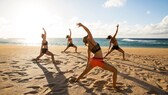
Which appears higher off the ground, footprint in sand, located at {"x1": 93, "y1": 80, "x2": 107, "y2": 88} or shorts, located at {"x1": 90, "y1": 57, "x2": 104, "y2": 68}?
shorts, located at {"x1": 90, "y1": 57, "x2": 104, "y2": 68}

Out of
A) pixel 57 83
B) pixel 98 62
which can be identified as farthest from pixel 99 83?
pixel 57 83

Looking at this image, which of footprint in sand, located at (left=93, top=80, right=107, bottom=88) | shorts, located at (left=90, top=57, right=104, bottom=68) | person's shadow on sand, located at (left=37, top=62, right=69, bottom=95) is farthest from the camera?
footprint in sand, located at (left=93, top=80, right=107, bottom=88)

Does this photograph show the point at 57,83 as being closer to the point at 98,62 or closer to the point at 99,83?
the point at 99,83

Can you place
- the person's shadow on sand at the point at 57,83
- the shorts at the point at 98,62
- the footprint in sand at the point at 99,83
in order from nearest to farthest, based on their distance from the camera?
1. the person's shadow on sand at the point at 57,83
2. the shorts at the point at 98,62
3. the footprint in sand at the point at 99,83

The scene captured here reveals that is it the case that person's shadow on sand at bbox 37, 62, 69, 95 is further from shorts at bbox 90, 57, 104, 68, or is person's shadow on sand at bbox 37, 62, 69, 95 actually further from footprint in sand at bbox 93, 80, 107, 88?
shorts at bbox 90, 57, 104, 68

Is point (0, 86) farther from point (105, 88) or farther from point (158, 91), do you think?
point (158, 91)

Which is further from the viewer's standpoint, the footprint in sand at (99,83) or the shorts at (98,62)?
the footprint in sand at (99,83)

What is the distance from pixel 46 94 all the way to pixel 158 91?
3340 millimetres

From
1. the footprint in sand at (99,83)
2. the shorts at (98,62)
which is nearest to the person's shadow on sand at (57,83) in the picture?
the footprint in sand at (99,83)

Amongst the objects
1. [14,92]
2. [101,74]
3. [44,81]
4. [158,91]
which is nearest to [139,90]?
[158,91]

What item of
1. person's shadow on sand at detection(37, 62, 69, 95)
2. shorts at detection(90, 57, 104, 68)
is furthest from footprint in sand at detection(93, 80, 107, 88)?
person's shadow on sand at detection(37, 62, 69, 95)

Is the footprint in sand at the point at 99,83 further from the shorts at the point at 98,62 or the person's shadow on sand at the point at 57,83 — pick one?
the person's shadow on sand at the point at 57,83

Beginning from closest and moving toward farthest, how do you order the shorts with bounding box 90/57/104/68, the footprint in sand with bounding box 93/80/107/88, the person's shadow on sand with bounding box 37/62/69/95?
1. the person's shadow on sand with bounding box 37/62/69/95
2. the shorts with bounding box 90/57/104/68
3. the footprint in sand with bounding box 93/80/107/88

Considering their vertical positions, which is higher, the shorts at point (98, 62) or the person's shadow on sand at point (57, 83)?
the shorts at point (98, 62)
